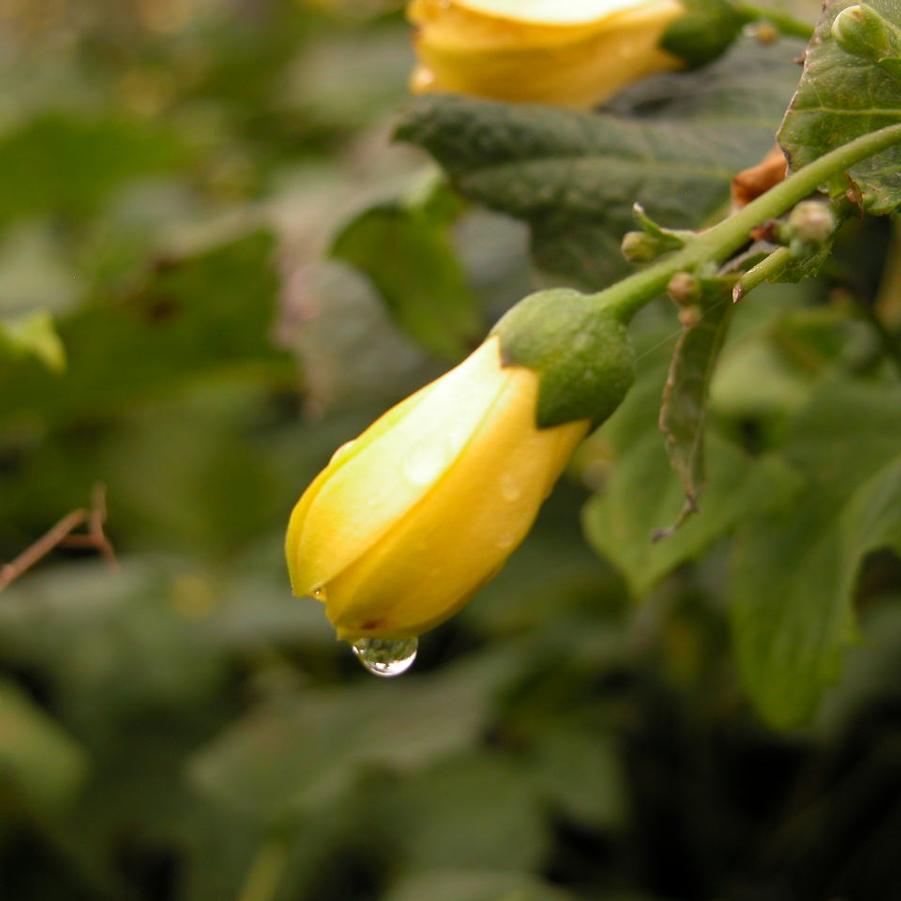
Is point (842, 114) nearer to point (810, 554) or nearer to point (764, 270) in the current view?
point (764, 270)

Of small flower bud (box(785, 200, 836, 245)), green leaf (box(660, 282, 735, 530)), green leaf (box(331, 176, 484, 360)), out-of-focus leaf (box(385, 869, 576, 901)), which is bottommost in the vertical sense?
out-of-focus leaf (box(385, 869, 576, 901))

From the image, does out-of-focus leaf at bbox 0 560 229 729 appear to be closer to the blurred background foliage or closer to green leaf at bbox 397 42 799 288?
the blurred background foliage

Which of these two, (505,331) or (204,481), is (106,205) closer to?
(204,481)

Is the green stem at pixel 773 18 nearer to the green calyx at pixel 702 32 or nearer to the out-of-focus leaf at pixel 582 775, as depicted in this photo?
the green calyx at pixel 702 32

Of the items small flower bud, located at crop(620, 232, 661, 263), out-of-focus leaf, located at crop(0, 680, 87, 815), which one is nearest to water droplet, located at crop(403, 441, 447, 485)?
small flower bud, located at crop(620, 232, 661, 263)

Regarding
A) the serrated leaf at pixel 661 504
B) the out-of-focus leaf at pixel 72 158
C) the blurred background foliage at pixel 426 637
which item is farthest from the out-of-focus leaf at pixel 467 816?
the out-of-focus leaf at pixel 72 158

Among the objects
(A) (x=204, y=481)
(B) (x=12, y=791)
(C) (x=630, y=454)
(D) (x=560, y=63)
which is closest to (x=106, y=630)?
(B) (x=12, y=791)

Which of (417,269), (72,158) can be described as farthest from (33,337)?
(72,158)
